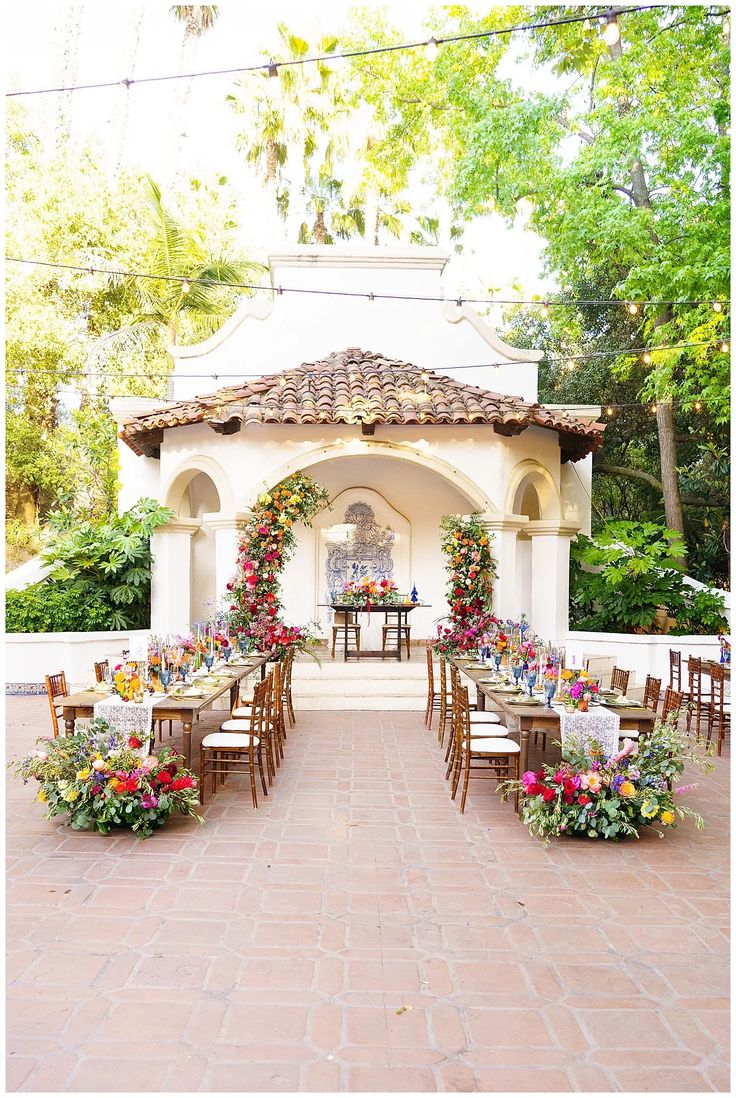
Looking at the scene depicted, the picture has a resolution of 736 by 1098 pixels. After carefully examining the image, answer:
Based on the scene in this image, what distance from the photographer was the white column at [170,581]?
12.7 m

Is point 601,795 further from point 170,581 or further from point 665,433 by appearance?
point 665,433

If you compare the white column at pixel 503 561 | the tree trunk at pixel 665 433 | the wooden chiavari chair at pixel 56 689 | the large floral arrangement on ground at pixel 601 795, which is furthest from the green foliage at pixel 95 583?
the tree trunk at pixel 665 433

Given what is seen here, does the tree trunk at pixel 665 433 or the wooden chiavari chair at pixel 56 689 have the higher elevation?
the tree trunk at pixel 665 433

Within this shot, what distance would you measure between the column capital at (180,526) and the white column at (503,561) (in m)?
4.89

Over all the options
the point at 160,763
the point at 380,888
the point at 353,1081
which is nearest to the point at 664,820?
the point at 380,888

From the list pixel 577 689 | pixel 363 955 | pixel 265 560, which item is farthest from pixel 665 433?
pixel 363 955

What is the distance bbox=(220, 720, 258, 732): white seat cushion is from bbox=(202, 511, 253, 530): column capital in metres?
4.62

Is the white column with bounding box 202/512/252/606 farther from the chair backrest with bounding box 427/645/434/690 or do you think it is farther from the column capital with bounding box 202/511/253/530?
the chair backrest with bounding box 427/645/434/690

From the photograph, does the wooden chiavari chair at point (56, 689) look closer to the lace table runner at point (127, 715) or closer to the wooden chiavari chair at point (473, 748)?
the lace table runner at point (127, 715)

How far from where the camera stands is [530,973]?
13.1 feet

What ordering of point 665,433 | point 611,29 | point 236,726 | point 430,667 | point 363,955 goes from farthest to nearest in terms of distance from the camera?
point 665,433, point 430,667, point 236,726, point 611,29, point 363,955

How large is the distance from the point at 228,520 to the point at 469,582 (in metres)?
3.80

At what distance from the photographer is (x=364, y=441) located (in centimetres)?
1166

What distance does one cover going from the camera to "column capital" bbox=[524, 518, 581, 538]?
1298 centimetres
